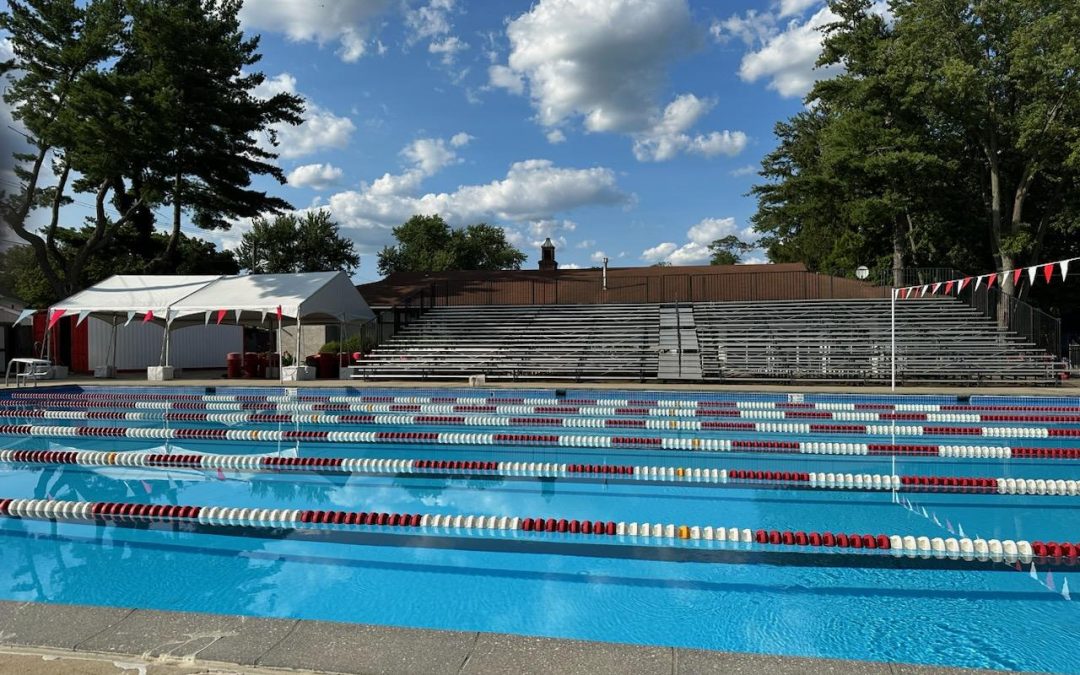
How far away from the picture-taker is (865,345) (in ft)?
57.2

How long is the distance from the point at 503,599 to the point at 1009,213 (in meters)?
31.7

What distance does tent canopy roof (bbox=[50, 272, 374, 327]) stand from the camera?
18.3 meters

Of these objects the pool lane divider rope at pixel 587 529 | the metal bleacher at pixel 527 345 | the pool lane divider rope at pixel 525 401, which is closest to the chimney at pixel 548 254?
the metal bleacher at pixel 527 345

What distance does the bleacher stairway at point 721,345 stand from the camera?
16375 millimetres

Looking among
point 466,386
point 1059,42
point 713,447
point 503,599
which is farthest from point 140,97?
point 1059,42

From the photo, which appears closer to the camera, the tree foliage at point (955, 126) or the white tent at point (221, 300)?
the white tent at point (221, 300)

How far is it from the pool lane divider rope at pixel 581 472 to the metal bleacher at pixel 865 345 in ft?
31.8

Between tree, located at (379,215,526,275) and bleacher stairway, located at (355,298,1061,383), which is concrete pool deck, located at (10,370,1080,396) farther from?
tree, located at (379,215,526,275)

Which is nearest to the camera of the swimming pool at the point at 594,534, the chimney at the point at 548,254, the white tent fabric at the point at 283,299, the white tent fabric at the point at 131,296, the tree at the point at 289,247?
the swimming pool at the point at 594,534

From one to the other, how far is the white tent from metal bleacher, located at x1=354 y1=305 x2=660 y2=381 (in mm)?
2161

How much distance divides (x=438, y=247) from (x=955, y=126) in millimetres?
40797

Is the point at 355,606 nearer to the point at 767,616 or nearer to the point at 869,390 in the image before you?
the point at 767,616

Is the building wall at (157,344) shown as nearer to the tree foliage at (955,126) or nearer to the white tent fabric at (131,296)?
the white tent fabric at (131,296)

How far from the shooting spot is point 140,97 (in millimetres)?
21484
